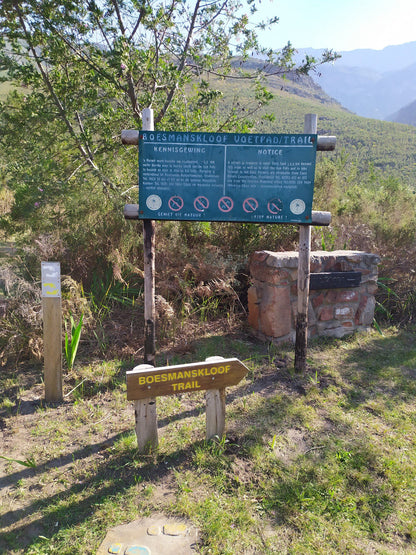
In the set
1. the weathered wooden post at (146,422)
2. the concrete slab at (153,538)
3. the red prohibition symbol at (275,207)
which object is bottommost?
the concrete slab at (153,538)

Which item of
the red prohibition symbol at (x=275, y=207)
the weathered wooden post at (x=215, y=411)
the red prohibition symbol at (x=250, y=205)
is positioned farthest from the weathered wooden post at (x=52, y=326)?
the red prohibition symbol at (x=275, y=207)

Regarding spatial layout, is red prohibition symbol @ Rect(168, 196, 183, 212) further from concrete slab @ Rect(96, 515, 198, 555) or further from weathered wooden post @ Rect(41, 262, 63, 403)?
→ concrete slab @ Rect(96, 515, 198, 555)

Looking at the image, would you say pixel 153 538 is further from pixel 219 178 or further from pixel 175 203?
pixel 219 178

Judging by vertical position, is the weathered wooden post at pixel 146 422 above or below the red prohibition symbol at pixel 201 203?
below

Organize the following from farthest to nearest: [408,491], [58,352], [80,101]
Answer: [80,101]
[58,352]
[408,491]

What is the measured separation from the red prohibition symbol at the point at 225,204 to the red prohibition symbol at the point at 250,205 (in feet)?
0.41

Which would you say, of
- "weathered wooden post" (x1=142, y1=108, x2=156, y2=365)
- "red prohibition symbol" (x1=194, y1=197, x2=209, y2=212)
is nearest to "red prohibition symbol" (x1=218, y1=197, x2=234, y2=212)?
"red prohibition symbol" (x1=194, y1=197, x2=209, y2=212)

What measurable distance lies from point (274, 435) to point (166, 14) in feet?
16.7

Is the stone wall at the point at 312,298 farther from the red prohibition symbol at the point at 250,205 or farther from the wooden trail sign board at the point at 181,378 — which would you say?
the wooden trail sign board at the point at 181,378

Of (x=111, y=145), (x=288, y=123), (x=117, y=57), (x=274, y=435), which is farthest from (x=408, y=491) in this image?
(x=288, y=123)

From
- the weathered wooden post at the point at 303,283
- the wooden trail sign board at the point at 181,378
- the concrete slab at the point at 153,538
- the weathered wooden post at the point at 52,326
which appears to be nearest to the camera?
the concrete slab at the point at 153,538

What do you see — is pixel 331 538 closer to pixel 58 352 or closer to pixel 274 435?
pixel 274 435

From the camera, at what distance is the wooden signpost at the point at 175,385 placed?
270cm

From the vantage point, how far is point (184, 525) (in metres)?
2.32
